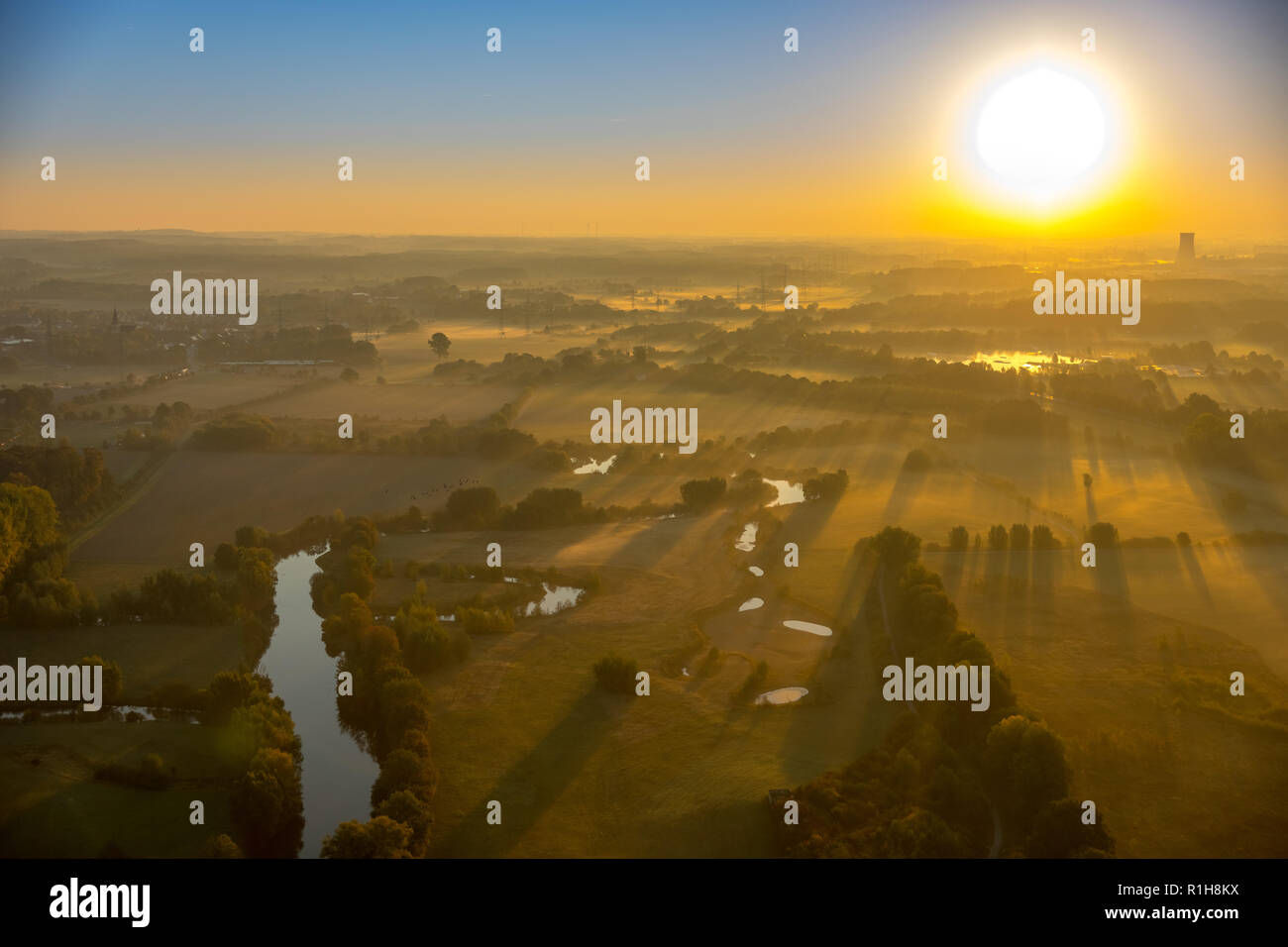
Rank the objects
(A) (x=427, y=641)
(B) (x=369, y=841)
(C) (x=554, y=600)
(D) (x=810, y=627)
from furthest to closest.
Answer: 1. (C) (x=554, y=600)
2. (D) (x=810, y=627)
3. (A) (x=427, y=641)
4. (B) (x=369, y=841)

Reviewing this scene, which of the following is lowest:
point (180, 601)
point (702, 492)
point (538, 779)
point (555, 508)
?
point (538, 779)

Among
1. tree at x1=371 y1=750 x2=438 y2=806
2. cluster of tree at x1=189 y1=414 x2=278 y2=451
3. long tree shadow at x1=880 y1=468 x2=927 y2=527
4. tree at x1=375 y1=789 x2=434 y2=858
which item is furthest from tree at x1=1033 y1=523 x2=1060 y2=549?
cluster of tree at x1=189 y1=414 x2=278 y2=451

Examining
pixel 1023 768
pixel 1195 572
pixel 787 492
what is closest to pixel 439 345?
pixel 787 492

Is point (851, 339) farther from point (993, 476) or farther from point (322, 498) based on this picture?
point (322, 498)

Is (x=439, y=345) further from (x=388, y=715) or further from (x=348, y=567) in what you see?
(x=388, y=715)

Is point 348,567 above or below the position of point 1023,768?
above

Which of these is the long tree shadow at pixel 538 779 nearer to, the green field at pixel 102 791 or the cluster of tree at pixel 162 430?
the green field at pixel 102 791
